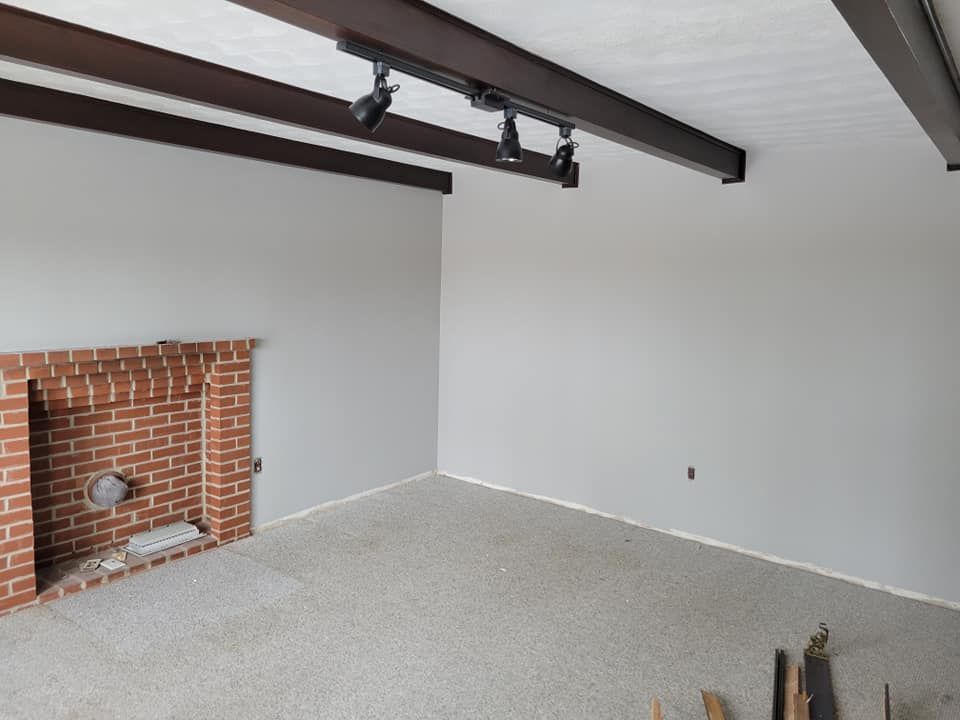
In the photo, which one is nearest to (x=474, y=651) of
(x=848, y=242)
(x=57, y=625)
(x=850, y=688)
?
(x=850, y=688)

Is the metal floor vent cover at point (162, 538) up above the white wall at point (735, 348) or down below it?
below

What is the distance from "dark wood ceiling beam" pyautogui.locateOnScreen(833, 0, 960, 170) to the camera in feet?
5.11

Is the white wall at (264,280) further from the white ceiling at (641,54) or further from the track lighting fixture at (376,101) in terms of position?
the track lighting fixture at (376,101)

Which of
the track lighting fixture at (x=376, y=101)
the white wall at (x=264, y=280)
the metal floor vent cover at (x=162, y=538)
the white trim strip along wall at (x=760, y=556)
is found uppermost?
the track lighting fixture at (x=376, y=101)

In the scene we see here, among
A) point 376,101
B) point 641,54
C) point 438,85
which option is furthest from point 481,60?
point 641,54

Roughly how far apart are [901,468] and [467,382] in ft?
9.87

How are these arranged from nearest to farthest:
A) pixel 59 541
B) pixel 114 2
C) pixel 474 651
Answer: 1. pixel 114 2
2. pixel 474 651
3. pixel 59 541

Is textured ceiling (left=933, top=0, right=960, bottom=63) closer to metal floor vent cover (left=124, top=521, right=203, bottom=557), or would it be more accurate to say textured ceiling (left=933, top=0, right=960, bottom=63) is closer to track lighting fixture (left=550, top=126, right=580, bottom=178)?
track lighting fixture (left=550, top=126, right=580, bottom=178)

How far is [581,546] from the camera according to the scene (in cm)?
427

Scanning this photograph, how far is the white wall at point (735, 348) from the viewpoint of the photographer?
3617 millimetres

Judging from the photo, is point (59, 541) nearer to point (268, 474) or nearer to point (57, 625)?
point (57, 625)

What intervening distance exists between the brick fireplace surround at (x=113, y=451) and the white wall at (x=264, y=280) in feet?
0.46

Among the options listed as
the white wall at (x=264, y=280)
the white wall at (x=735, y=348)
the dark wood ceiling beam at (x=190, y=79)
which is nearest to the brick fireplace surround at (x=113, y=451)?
the white wall at (x=264, y=280)

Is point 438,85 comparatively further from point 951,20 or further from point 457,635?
point 457,635
